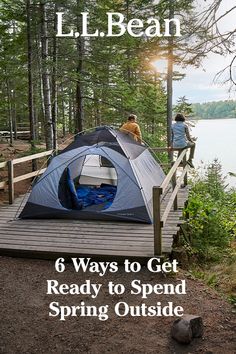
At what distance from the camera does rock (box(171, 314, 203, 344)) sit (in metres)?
3.96

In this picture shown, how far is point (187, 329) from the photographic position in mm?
3967

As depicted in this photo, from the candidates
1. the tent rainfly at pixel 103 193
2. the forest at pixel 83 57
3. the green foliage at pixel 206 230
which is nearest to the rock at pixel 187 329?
the green foliage at pixel 206 230

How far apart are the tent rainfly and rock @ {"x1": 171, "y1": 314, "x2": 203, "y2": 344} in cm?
321

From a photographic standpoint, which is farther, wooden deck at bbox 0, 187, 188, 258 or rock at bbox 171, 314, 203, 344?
wooden deck at bbox 0, 187, 188, 258

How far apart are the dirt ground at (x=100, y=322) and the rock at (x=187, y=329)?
0.06 meters

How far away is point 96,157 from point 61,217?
2547mm

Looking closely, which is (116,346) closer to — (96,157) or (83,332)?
(83,332)

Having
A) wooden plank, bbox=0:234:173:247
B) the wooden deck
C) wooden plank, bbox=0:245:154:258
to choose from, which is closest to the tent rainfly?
the wooden deck

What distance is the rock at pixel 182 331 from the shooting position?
395 centimetres

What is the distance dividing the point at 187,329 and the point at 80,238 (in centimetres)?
304

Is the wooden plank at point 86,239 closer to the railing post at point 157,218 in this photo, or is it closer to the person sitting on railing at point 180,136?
the railing post at point 157,218

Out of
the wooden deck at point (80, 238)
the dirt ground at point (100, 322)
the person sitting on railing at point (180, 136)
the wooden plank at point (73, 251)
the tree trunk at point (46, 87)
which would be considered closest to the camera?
the dirt ground at point (100, 322)

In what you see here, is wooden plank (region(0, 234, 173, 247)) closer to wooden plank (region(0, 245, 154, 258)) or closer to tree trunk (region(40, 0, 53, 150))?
wooden plank (region(0, 245, 154, 258))

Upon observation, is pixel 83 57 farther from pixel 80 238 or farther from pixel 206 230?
pixel 80 238
